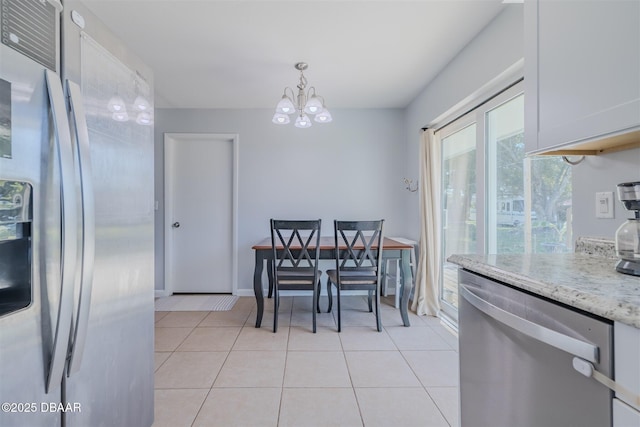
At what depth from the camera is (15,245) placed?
0.67 meters

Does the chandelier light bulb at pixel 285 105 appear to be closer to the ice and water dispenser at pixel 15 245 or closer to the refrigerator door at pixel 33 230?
the refrigerator door at pixel 33 230

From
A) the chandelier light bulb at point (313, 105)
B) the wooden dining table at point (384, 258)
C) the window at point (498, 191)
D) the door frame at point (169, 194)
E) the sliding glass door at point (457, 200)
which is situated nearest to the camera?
the window at point (498, 191)

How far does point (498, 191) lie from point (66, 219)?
7.93ft

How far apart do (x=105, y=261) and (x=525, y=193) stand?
7.54 ft

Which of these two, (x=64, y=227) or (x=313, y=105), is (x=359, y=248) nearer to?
(x=313, y=105)

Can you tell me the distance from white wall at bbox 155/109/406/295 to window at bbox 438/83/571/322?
2.80ft

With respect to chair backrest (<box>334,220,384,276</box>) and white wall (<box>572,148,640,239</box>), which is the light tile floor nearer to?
chair backrest (<box>334,220,384,276</box>)

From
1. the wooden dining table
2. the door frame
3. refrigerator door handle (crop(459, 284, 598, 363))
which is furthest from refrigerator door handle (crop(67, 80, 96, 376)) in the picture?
the door frame

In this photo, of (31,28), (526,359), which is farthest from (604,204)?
(31,28)

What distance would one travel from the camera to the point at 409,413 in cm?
146

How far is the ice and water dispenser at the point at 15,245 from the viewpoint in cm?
64

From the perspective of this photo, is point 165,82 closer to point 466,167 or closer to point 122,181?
point 122,181

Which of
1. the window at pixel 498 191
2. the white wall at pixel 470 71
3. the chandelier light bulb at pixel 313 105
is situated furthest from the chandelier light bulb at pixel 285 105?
the window at pixel 498 191

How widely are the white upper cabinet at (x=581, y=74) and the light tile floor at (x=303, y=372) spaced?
1.47 meters
